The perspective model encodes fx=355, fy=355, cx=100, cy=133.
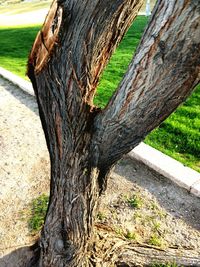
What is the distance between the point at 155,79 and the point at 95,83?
0.59m

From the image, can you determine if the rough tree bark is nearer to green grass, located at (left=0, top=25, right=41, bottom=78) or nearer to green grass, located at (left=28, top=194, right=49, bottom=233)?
green grass, located at (left=28, top=194, right=49, bottom=233)

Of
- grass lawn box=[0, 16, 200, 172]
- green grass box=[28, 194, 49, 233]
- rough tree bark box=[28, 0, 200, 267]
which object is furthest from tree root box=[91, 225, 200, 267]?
grass lawn box=[0, 16, 200, 172]

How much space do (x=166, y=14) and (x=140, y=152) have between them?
3.06 meters

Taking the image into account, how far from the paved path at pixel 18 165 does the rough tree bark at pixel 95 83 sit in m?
1.11

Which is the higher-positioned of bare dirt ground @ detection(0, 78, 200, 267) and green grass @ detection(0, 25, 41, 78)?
bare dirt ground @ detection(0, 78, 200, 267)

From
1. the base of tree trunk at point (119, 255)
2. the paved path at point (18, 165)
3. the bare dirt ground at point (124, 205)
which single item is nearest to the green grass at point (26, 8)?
the paved path at point (18, 165)

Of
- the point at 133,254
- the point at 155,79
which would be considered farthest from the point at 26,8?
the point at 155,79

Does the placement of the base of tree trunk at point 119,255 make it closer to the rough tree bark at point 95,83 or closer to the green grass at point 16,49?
the rough tree bark at point 95,83

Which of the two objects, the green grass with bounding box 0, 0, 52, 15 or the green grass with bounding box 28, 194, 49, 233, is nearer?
the green grass with bounding box 28, 194, 49, 233

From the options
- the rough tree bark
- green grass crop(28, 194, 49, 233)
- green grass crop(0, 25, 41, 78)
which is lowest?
green grass crop(0, 25, 41, 78)

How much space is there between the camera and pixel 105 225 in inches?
142

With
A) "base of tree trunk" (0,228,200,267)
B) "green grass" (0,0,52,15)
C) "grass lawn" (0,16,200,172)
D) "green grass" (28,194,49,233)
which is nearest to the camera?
"base of tree trunk" (0,228,200,267)

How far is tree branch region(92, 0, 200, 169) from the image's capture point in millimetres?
1646

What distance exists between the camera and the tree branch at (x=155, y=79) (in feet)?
5.40
